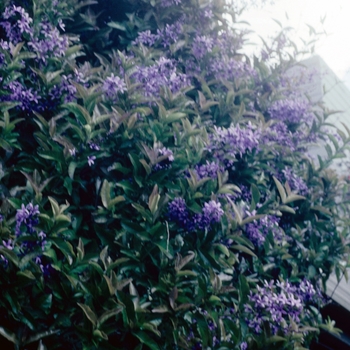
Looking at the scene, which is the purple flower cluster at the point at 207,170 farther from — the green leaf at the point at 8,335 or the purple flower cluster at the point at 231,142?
the green leaf at the point at 8,335

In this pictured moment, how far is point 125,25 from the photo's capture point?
127 inches

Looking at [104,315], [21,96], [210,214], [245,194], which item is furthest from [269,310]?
[21,96]

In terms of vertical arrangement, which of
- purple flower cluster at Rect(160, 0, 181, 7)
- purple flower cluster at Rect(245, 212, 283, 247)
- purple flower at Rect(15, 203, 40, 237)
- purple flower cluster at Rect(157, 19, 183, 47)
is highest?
purple flower cluster at Rect(160, 0, 181, 7)

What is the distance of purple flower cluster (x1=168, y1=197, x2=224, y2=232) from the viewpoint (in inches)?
81.6

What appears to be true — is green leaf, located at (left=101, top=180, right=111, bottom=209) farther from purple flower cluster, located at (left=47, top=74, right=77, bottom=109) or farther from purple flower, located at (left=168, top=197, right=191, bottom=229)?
purple flower cluster, located at (left=47, top=74, right=77, bottom=109)

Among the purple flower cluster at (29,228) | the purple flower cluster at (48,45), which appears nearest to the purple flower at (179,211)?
the purple flower cluster at (29,228)

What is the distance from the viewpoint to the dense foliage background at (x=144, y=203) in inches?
69.6

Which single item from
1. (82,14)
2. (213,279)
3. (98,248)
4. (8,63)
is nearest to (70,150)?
(98,248)

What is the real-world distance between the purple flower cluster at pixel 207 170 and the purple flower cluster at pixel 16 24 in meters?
1.52

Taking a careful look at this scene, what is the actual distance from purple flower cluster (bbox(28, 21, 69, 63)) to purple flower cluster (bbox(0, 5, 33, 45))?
8 cm

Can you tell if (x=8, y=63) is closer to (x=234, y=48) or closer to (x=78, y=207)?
(x=78, y=207)

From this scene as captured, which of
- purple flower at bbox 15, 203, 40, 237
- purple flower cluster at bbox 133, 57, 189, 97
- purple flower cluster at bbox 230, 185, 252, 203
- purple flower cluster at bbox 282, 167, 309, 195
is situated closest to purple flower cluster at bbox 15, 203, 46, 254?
purple flower at bbox 15, 203, 40, 237

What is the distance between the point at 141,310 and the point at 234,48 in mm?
2722

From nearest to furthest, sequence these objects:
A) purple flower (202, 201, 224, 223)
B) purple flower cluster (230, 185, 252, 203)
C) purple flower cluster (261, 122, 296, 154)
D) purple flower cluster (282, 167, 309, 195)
Result: purple flower (202, 201, 224, 223), purple flower cluster (230, 185, 252, 203), purple flower cluster (261, 122, 296, 154), purple flower cluster (282, 167, 309, 195)
